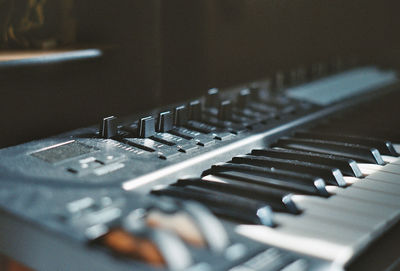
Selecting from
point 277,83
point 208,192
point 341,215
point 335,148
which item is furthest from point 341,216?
point 277,83

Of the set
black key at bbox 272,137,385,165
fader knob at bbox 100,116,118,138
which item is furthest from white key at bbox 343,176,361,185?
fader knob at bbox 100,116,118,138

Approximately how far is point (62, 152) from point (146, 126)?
0.19 metres

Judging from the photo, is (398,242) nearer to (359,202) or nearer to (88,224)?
(359,202)

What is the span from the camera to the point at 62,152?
39.9 inches

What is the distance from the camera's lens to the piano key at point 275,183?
0.93m

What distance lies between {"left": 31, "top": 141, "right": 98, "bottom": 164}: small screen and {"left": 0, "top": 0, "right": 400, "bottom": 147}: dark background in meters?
0.22

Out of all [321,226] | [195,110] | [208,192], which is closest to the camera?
[321,226]

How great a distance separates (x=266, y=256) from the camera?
2.26 ft

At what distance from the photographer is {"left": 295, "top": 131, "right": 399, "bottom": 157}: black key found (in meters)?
1.18

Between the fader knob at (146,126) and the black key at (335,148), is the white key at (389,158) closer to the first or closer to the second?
the black key at (335,148)

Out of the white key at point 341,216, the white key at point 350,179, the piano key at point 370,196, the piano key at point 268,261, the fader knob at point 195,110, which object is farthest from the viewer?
the fader knob at point 195,110

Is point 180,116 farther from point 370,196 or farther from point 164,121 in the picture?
point 370,196

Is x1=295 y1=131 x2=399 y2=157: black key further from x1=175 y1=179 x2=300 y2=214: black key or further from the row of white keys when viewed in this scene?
x1=175 y1=179 x2=300 y2=214: black key

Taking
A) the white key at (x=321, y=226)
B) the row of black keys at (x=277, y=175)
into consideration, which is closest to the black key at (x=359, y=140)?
the row of black keys at (x=277, y=175)
